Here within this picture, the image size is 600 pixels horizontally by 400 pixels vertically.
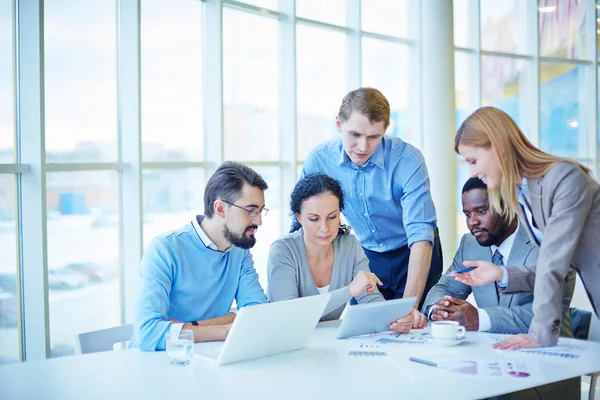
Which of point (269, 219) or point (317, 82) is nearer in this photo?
point (269, 219)

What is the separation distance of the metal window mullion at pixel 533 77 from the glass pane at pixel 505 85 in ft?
0.21

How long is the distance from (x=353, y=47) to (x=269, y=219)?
1812mm

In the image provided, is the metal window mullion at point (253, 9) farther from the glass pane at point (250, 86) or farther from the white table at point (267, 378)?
the white table at point (267, 378)

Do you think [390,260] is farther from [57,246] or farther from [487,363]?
[57,246]

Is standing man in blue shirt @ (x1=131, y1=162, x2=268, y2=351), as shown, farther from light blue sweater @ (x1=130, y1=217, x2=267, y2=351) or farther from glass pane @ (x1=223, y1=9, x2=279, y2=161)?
glass pane @ (x1=223, y1=9, x2=279, y2=161)

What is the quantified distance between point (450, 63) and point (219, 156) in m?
2.89

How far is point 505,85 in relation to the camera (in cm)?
803

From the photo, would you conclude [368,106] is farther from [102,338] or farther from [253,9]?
[253,9]

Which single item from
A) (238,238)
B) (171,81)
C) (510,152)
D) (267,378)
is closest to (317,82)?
(171,81)

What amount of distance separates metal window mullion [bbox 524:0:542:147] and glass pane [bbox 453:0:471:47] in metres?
1.13

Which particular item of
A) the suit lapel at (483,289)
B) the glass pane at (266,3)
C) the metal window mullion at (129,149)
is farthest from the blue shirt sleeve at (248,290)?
the glass pane at (266,3)

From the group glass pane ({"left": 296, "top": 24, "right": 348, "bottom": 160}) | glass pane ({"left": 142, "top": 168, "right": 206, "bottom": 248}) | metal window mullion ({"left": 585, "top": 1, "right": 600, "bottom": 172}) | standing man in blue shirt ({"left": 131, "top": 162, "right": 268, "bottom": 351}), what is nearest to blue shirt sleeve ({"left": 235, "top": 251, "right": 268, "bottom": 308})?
standing man in blue shirt ({"left": 131, "top": 162, "right": 268, "bottom": 351})

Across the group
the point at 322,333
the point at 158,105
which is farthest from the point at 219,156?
the point at 322,333

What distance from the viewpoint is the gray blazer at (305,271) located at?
9.61ft
